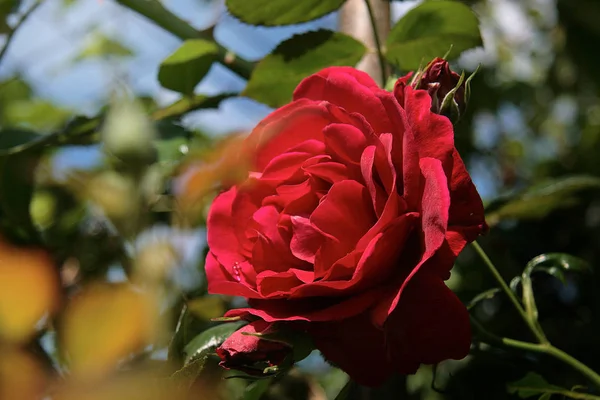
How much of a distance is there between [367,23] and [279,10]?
18cm

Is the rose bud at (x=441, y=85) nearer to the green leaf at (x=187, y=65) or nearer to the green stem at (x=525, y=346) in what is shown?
the green stem at (x=525, y=346)

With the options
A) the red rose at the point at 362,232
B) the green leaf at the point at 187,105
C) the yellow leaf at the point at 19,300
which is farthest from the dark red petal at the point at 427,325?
the green leaf at the point at 187,105

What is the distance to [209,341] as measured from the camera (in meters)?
0.47

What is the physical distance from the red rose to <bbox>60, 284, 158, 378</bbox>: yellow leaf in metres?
0.17

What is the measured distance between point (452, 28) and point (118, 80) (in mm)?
296

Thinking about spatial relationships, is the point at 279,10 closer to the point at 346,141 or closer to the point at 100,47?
the point at 346,141

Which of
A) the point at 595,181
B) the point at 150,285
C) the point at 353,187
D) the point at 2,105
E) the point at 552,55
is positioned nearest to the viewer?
the point at 150,285

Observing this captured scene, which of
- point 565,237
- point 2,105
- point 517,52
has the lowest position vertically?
point 517,52

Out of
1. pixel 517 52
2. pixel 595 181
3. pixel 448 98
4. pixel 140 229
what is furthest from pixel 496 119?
pixel 140 229

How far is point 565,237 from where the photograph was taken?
3.60ft

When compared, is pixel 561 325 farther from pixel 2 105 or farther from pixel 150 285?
pixel 2 105

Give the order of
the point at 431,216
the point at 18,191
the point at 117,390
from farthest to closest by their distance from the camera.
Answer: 1. the point at 18,191
2. the point at 431,216
3. the point at 117,390

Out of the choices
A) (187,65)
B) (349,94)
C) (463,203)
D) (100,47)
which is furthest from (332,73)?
(100,47)

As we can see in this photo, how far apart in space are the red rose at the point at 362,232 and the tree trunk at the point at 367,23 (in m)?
0.25
